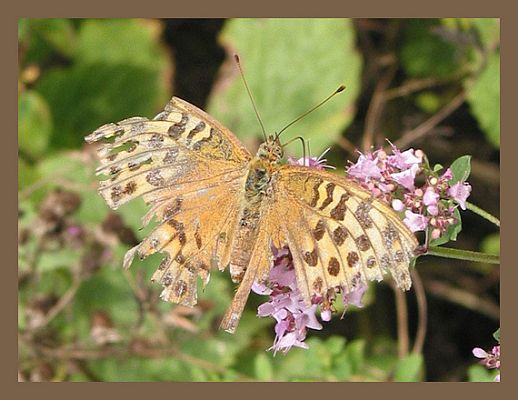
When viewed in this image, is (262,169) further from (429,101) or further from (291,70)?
(429,101)

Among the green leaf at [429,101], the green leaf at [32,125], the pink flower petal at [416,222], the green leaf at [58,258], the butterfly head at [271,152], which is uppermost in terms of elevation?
the green leaf at [429,101]

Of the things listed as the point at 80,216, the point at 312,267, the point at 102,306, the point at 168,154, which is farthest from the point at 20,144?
the point at 312,267

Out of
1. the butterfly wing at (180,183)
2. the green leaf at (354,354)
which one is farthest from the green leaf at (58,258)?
the butterfly wing at (180,183)

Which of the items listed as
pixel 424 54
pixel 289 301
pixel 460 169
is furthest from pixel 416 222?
pixel 424 54

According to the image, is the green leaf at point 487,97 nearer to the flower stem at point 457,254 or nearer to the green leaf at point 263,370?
the green leaf at point 263,370

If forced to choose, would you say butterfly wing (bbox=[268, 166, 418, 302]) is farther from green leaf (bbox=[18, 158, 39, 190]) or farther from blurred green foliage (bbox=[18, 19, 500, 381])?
green leaf (bbox=[18, 158, 39, 190])

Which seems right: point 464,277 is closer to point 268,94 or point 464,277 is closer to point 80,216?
point 268,94

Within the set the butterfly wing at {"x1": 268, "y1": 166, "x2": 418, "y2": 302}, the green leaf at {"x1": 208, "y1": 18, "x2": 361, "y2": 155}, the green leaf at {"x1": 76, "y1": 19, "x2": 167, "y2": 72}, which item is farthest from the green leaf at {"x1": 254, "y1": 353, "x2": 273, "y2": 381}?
the green leaf at {"x1": 76, "y1": 19, "x2": 167, "y2": 72}
